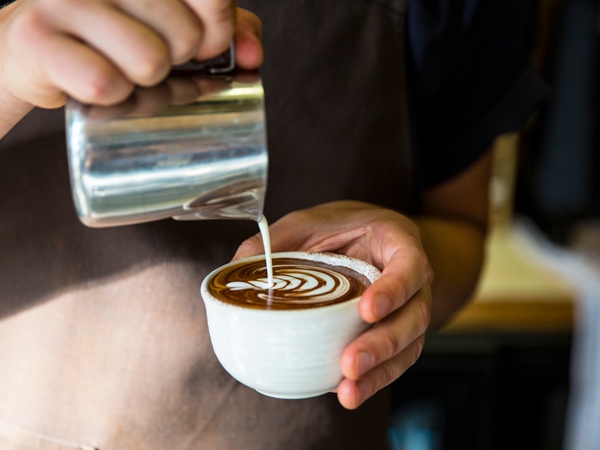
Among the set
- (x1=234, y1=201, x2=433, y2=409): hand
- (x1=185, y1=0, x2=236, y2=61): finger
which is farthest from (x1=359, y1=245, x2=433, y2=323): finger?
(x1=185, y1=0, x2=236, y2=61): finger

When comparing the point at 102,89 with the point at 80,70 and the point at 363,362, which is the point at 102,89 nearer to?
the point at 80,70

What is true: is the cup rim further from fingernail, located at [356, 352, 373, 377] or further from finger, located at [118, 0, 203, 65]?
finger, located at [118, 0, 203, 65]

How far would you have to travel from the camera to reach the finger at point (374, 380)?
65cm

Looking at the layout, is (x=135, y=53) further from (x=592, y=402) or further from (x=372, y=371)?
(x=592, y=402)

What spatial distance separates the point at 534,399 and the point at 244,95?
5.96 feet

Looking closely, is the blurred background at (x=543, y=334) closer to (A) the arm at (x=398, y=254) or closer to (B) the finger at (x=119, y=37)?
(A) the arm at (x=398, y=254)

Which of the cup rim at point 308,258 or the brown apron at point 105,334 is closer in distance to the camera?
the cup rim at point 308,258

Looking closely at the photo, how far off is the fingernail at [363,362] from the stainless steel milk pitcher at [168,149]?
0.18m

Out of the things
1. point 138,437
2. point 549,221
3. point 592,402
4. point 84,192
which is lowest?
point 592,402

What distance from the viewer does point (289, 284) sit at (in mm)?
765

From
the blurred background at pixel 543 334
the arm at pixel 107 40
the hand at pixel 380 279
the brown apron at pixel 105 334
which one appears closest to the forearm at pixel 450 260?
the hand at pixel 380 279

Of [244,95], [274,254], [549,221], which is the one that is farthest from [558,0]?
[244,95]

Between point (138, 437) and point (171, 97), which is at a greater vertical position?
point (171, 97)

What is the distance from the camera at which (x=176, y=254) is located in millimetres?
848
